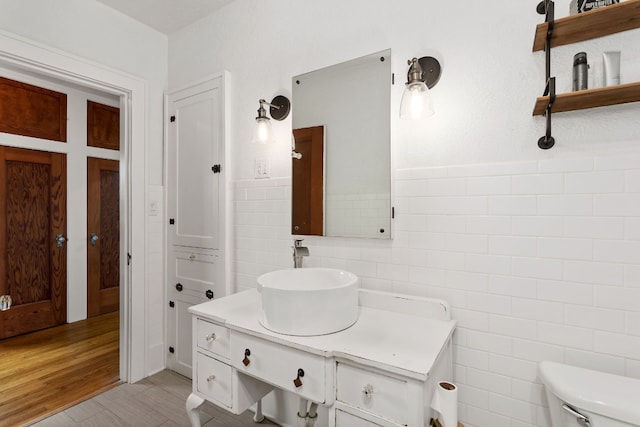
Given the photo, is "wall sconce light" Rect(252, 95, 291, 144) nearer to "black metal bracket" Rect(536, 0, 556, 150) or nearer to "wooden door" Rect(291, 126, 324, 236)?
"wooden door" Rect(291, 126, 324, 236)

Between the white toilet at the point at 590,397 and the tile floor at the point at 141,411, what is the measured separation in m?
1.38

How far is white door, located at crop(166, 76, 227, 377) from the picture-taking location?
201 centimetres

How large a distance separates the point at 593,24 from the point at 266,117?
4.37 feet

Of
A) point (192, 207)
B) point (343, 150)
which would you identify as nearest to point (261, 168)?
point (343, 150)

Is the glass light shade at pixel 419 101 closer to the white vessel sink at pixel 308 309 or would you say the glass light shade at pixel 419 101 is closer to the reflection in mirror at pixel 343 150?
the reflection in mirror at pixel 343 150

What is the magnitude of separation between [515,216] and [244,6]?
74.6 inches

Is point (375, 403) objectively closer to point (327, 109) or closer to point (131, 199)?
point (327, 109)

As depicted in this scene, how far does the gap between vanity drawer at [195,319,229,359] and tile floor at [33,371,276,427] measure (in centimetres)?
71

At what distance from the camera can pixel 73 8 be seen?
1.87m

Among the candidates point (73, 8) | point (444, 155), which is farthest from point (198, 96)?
point (444, 155)

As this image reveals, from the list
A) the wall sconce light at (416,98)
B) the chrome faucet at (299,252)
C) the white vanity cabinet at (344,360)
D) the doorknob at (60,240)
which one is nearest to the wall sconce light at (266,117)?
the chrome faucet at (299,252)

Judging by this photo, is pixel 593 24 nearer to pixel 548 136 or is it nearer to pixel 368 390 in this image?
pixel 548 136

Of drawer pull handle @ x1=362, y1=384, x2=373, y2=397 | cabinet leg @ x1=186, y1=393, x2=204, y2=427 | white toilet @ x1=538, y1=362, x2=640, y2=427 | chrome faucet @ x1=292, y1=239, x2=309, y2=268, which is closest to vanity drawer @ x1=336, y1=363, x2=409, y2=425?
drawer pull handle @ x1=362, y1=384, x2=373, y2=397

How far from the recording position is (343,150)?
1569 mm
